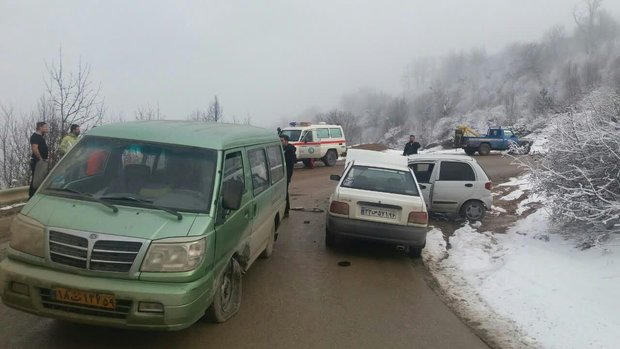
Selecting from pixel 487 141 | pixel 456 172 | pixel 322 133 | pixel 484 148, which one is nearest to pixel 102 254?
pixel 456 172

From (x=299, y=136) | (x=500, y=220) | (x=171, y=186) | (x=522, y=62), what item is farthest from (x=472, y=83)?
(x=171, y=186)

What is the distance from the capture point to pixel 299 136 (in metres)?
21.7

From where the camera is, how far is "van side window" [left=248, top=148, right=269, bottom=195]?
538cm

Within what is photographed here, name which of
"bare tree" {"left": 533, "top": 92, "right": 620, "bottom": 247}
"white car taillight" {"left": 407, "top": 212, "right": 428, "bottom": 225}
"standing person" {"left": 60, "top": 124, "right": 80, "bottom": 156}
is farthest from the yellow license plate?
"standing person" {"left": 60, "top": 124, "right": 80, "bottom": 156}

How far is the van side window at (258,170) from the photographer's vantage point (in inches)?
212

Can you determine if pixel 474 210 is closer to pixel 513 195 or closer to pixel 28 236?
pixel 513 195

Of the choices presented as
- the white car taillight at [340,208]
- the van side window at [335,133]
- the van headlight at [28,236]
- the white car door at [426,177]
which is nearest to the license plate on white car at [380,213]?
the white car taillight at [340,208]

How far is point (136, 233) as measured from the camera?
3.49m

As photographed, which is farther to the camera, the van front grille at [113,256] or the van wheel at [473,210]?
the van wheel at [473,210]

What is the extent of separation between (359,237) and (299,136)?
15.0 meters

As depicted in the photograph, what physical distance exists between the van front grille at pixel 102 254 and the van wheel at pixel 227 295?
2.97 feet

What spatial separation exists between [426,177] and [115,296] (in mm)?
8231

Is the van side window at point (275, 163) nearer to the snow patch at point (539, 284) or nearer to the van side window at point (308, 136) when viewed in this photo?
the snow patch at point (539, 284)

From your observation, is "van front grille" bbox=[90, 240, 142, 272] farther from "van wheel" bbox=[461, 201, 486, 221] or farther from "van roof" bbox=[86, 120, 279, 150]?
"van wheel" bbox=[461, 201, 486, 221]
